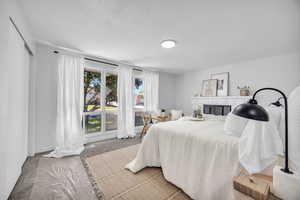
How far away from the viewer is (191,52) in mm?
2803

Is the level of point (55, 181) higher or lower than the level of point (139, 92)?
lower

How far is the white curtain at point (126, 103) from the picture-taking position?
3637 millimetres

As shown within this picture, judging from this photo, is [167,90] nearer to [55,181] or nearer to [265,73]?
[265,73]

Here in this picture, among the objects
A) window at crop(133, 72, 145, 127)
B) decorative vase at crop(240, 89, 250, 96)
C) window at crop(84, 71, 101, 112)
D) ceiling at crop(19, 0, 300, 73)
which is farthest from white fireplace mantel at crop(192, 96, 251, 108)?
window at crop(84, 71, 101, 112)

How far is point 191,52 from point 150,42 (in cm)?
108

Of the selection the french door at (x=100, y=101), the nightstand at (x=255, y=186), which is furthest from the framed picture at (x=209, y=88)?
the nightstand at (x=255, y=186)

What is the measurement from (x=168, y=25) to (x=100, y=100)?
271 centimetres

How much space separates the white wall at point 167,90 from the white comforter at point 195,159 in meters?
2.86

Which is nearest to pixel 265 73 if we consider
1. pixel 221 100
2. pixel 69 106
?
pixel 221 100

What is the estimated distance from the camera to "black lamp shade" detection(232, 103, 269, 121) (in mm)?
725

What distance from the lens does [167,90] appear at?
5.03 m

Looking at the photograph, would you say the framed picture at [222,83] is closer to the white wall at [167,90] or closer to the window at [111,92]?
the white wall at [167,90]

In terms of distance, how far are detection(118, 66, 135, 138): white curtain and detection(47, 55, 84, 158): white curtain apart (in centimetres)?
109

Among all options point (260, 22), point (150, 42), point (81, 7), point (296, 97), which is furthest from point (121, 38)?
point (296, 97)
